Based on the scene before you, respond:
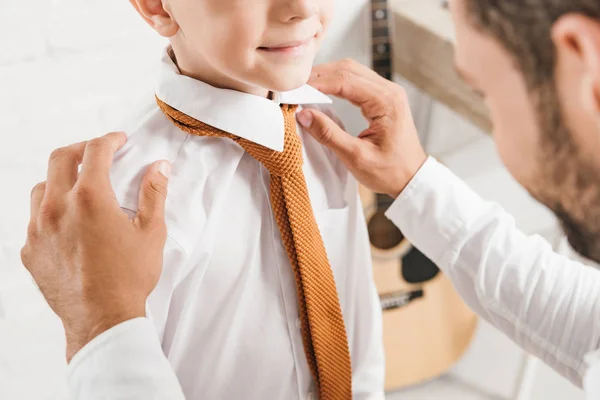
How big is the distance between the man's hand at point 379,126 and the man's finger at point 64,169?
33 cm

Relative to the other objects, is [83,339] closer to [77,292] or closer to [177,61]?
[77,292]

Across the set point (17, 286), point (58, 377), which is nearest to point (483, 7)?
point (17, 286)

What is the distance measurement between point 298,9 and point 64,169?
33cm

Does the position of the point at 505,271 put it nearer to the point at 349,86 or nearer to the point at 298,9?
the point at 349,86

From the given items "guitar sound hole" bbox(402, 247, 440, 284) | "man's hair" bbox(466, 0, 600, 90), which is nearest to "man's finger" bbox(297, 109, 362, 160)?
"man's hair" bbox(466, 0, 600, 90)

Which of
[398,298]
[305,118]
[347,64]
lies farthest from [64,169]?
[398,298]

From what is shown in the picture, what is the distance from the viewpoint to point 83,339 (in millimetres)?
710

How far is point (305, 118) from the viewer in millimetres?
891

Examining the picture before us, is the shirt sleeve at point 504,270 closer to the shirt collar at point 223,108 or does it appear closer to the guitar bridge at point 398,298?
the shirt collar at point 223,108

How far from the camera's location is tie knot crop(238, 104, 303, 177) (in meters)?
0.80

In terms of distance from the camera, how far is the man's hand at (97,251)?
0.70 meters

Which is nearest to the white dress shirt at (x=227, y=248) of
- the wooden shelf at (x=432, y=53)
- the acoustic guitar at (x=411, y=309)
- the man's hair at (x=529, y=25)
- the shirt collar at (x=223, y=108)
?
the shirt collar at (x=223, y=108)

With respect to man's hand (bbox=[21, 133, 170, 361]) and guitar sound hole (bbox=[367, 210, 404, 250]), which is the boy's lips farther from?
guitar sound hole (bbox=[367, 210, 404, 250])

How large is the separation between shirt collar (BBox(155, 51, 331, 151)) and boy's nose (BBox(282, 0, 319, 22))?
0.45 feet
